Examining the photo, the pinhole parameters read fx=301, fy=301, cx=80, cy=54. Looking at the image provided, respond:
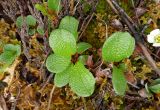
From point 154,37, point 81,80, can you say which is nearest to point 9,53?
point 81,80

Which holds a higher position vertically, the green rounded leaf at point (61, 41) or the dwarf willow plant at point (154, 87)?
the green rounded leaf at point (61, 41)

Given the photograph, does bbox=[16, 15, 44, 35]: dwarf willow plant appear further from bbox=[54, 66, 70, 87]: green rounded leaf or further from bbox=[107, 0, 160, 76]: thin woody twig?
bbox=[107, 0, 160, 76]: thin woody twig

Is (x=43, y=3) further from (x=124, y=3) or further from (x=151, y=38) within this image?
(x=151, y=38)

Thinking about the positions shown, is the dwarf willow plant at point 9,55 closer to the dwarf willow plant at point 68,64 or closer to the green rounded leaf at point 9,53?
the green rounded leaf at point 9,53

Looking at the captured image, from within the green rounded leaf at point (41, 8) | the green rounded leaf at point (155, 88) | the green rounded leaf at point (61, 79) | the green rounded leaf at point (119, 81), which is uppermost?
the green rounded leaf at point (41, 8)

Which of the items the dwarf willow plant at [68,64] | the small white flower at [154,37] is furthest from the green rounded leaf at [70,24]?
the small white flower at [154,37]

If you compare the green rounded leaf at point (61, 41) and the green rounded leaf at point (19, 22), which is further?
the green rounded leaf at point (19, 22)

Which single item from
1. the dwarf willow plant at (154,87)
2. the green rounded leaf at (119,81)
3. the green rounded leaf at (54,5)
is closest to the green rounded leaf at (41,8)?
the green rounded leaf at (54,5)
